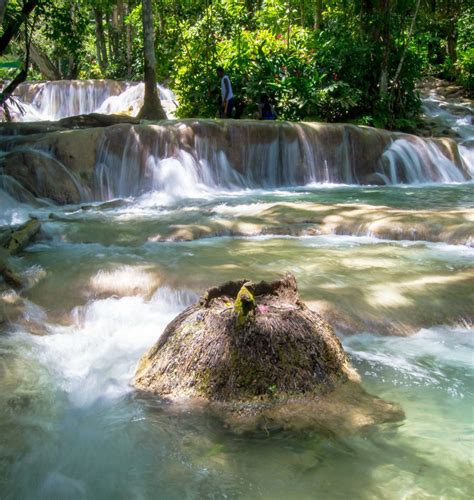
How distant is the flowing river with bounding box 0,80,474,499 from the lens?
2.58m

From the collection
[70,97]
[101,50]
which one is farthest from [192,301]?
[101,50]

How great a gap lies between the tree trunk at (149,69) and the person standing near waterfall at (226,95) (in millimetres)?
1775

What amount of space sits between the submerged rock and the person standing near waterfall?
12.9 m

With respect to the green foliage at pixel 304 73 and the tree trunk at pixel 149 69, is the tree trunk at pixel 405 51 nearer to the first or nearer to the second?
the green foliage at pixel 304 73

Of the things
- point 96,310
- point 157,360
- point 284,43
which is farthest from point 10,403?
point 284,43

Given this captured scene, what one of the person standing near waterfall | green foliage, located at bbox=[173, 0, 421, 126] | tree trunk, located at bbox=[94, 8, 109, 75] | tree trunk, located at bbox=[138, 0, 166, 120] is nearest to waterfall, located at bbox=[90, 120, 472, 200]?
the person standing near waterfall

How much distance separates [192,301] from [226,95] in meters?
11.8

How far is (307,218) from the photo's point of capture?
7766 mm

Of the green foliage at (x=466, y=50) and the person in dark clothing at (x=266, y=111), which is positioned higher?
the green foliage at (x=466, y=50)

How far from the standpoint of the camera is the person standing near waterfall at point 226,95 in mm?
15516

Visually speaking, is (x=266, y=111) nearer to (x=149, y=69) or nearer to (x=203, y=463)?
(x=149, y=69)

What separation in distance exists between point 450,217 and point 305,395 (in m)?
4.75

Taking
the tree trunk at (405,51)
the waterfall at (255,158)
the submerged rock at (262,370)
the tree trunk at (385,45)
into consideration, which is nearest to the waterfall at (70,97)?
the tree trunk at (385,45)

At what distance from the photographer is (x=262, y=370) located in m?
3.13
